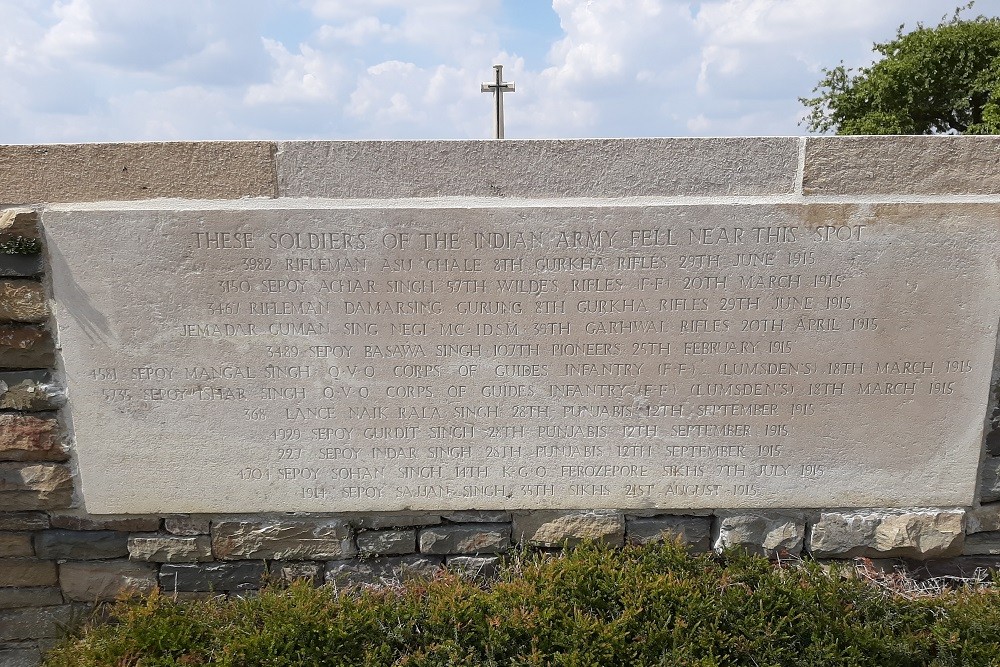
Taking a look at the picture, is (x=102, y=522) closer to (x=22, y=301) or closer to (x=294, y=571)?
(x=294, y=571)

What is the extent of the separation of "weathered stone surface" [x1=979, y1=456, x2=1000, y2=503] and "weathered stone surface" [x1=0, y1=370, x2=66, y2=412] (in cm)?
420

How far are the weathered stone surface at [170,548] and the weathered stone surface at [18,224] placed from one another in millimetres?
1415

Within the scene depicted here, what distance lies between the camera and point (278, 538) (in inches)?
109

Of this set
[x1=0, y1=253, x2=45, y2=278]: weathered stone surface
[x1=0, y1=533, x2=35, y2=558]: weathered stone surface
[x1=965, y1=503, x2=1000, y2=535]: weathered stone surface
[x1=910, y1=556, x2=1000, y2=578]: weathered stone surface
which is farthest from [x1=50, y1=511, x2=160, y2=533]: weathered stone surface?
[x1=965, y1=503, x2=1000, y2=535]: weathered stone surface

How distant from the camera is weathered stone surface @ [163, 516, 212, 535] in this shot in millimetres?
2770

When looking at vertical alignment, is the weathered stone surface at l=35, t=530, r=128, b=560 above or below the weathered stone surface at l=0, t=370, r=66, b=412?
below

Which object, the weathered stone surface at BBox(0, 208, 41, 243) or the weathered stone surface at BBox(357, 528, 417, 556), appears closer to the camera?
the weathered stone surface at BBox(0, 208, 41, 243)

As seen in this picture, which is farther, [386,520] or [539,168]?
[386,520]

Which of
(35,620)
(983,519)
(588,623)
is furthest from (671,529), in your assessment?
(35,620)

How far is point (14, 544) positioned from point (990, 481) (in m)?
4.53

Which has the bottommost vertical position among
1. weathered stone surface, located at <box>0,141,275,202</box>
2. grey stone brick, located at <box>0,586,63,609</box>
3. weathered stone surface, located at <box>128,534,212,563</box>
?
grey stone brick, located at <box>0,586,63,609</box>

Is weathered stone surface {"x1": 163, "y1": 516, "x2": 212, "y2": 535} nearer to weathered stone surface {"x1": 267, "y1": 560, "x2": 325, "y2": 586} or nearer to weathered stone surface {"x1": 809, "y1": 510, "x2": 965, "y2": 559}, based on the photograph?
weathered stone surface {"x1": 267, "y1": 560, "x2": 325, "y2": 586}

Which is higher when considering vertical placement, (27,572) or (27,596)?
(27,572)

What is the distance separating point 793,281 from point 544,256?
1.08 m
